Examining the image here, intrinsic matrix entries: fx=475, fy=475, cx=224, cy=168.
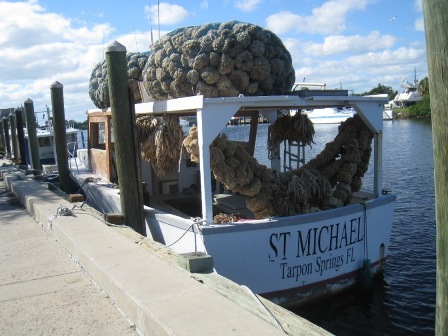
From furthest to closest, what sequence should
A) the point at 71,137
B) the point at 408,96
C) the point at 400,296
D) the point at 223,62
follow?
the point at 408,96 → the point at 71,137 → the point at 400,296 → the point at 223,62

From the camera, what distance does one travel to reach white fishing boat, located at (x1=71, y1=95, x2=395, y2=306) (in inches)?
243

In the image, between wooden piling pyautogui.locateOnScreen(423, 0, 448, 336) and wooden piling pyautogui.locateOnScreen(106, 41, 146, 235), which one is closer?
wooden piling pyautogui.locateOnScreen(423, 0, 448, 336)

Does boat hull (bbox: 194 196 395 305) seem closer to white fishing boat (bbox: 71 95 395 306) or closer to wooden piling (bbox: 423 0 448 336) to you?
white fishing boat (bbox: 71 95 395 306)

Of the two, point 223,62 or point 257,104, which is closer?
point 257,104

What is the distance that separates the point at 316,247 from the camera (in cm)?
681

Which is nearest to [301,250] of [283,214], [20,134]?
[283,214]

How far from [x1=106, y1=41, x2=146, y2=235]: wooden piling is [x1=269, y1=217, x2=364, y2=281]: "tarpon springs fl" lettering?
7.92 feet

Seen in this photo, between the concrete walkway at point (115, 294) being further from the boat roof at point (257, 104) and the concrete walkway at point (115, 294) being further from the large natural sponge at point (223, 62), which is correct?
the large natural sponge at point (223, 62)

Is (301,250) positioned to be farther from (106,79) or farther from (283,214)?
(106,79)

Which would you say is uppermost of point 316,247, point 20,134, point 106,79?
point 106,79

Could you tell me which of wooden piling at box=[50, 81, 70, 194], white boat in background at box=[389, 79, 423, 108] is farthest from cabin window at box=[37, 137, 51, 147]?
white boat in background at box=[389, 79, 423, 108]

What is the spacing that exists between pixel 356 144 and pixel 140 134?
3.74 meters

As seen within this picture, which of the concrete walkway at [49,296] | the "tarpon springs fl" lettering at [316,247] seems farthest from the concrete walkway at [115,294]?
the "tarpon springs fl" lettering at [316,247]

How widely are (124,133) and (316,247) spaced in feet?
11.2
